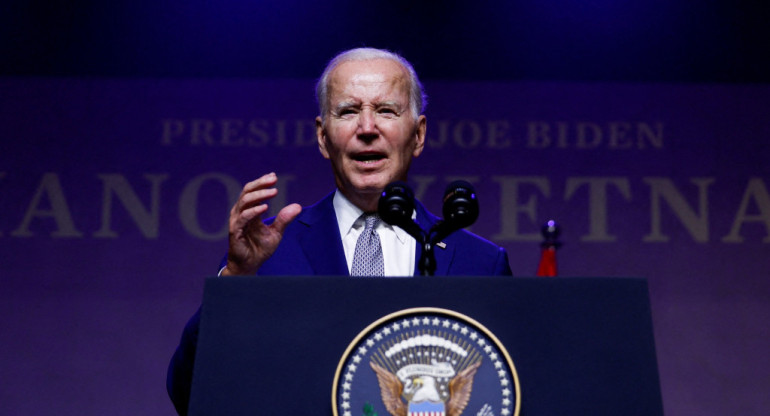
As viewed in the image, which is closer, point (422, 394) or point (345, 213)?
point (422, 394)

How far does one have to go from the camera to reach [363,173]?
1830mm

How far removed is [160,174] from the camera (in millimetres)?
3676

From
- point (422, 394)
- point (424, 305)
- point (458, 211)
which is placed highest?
point (458, 211)

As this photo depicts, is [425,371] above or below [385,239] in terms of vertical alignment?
below

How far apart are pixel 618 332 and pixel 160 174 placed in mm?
2885

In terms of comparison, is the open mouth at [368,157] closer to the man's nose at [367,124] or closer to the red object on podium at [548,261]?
the man's nose at [367,124]

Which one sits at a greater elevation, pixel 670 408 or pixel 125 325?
pixel 125 325

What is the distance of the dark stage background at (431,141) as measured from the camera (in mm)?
3666

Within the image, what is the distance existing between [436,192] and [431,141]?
0.22 m

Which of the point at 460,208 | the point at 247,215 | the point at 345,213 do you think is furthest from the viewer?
the point at 345,213

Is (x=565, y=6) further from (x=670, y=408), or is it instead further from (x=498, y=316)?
(x=498, y=316)

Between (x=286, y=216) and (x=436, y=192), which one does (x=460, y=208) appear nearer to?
(x=286, y=216)

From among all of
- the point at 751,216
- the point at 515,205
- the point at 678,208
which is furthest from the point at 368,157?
the point at 751,216

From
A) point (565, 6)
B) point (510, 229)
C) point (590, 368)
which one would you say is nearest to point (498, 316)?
point (590, 368)
